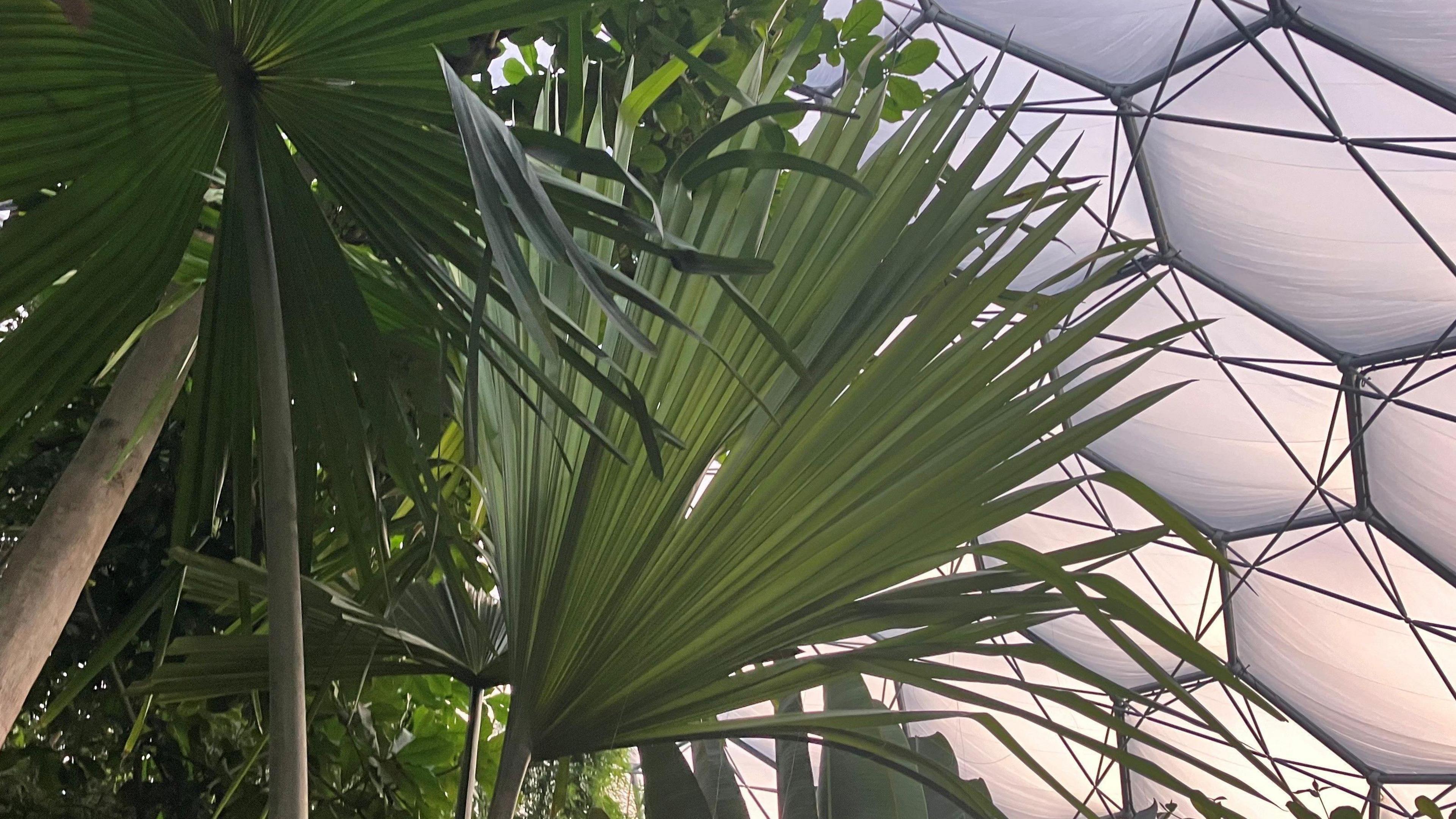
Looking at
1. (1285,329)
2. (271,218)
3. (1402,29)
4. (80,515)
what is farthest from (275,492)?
(1285,329)

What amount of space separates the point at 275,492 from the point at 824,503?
519 millimetres

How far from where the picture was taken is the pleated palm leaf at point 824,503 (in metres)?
1.01

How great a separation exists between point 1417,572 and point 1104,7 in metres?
6.39

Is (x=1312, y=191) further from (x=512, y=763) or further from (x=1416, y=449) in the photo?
(x=512, y=763)

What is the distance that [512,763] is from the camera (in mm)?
1016

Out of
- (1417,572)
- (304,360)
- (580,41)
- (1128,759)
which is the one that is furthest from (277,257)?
(1417,572)

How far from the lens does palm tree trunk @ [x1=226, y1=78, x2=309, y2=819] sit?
774 millimetres

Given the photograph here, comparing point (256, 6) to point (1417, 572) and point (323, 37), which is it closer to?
point (323, 37)

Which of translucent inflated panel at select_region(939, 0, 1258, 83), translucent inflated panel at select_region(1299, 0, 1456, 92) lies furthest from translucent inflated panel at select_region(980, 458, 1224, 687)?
translucent inflated panel at select_region(1299, 0, 1456, 92)

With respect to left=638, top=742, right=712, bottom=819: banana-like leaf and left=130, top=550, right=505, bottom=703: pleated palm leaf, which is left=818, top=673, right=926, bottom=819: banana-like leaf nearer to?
left=638, top=742, right=712, bottom=819: banana-like leaf

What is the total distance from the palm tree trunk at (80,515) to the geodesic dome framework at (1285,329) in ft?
21.0

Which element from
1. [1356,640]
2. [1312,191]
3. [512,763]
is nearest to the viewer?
[512,763]

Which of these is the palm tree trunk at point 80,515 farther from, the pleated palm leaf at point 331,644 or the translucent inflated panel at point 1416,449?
the translucent inflated panel at point 1416,449

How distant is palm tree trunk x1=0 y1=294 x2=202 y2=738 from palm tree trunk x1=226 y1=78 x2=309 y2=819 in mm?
440
